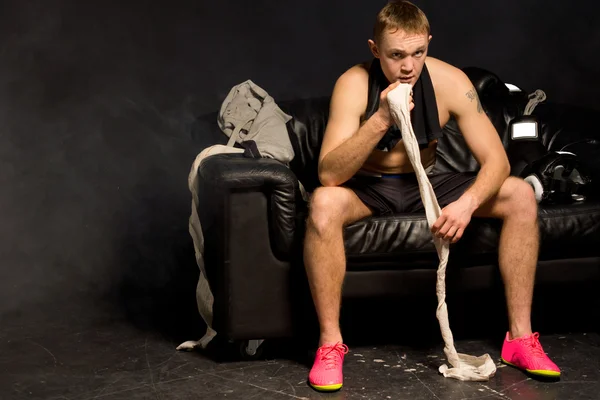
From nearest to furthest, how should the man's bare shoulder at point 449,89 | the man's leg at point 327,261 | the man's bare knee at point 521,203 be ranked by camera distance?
the man's leg at point 327,261, the man's bare knee at point 521,203, the man's bare shoulder at point 449,89

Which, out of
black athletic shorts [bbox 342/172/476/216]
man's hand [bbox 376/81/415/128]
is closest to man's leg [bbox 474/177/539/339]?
black athletic shorts [bbox 342/172/476/216]

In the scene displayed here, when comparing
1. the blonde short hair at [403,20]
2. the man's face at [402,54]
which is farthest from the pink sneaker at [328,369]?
the blonde short hair at [403,20]

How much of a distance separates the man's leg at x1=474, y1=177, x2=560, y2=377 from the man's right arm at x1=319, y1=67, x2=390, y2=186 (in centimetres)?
45

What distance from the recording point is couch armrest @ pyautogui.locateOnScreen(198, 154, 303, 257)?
2.74 meters

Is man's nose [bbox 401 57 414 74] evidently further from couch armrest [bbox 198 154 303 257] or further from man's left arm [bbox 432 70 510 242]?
couch armrest [bbox 198 154 303 257]

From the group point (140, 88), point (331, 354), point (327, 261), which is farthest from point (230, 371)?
point (140, 88)

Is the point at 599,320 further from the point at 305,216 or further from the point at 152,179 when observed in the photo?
the point at 152,179

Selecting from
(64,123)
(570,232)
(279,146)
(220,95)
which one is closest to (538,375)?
(570,232)

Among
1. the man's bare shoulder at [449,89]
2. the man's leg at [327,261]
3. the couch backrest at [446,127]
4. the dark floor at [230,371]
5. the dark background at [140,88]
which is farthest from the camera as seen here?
the dark background at [140,88]

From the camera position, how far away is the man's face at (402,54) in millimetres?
2654

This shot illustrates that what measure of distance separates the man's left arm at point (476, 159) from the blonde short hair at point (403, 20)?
0.94 feet

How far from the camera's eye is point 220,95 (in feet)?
13.1

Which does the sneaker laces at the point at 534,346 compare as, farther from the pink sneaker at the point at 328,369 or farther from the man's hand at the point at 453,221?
the pink sneaker at the point at 328,369

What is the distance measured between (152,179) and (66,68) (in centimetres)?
61
